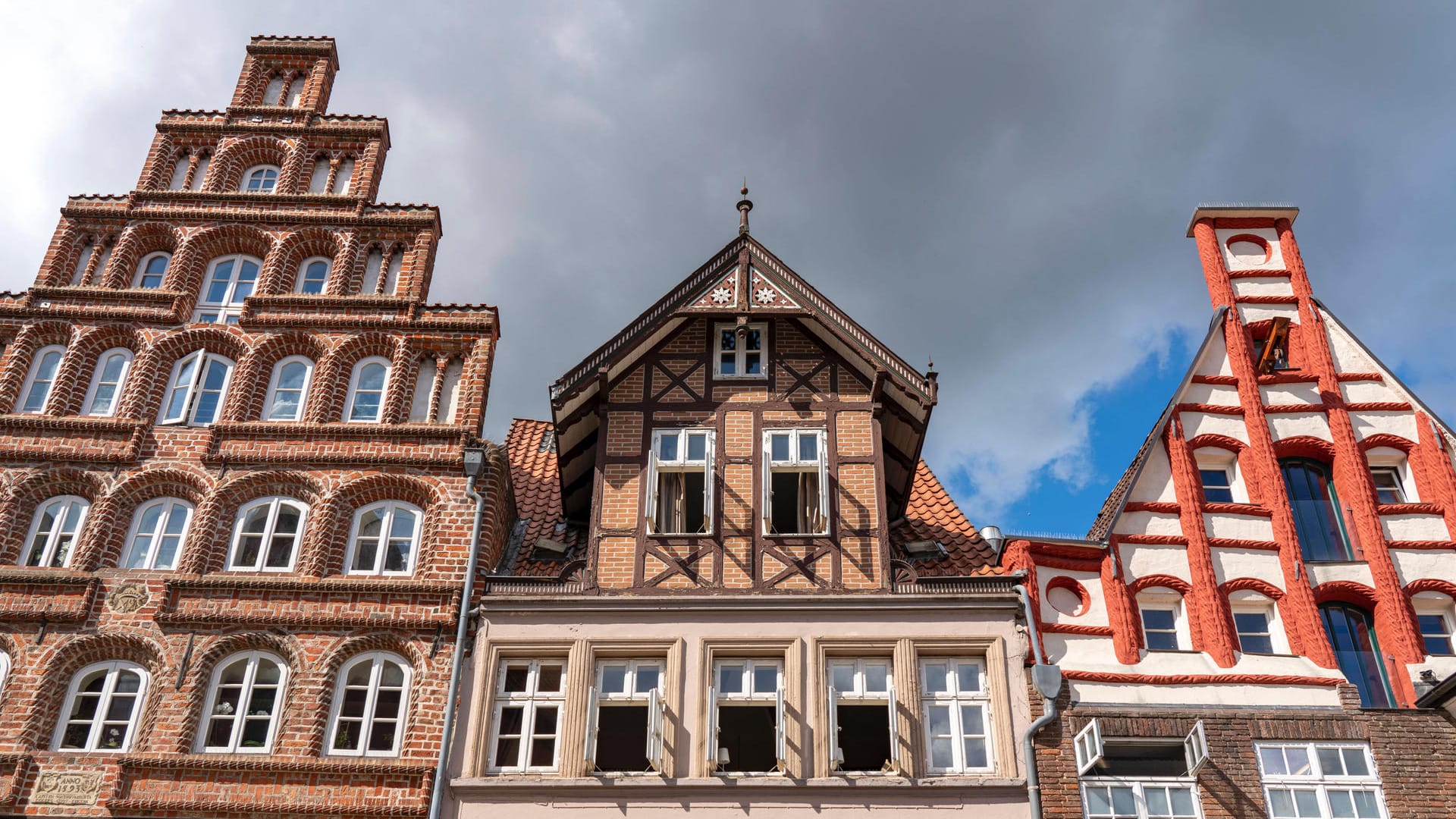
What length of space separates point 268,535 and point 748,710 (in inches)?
281

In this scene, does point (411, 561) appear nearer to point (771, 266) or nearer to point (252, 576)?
point (252, 576)

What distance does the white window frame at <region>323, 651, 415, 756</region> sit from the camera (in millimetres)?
15664

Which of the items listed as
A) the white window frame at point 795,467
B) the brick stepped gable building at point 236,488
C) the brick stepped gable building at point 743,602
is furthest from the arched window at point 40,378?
the white window frame at point 795,467

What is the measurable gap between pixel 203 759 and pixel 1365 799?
1415 centimetres

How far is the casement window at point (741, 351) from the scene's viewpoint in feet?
62.4

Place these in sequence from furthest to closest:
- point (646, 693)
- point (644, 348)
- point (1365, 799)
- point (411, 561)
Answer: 1. point (644, 348)
2. point (411, 561)
3. point (646, 693)
4. point (1365, 799)

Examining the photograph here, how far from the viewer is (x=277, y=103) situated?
2352cm

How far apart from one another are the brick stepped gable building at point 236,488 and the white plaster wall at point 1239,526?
1015cm

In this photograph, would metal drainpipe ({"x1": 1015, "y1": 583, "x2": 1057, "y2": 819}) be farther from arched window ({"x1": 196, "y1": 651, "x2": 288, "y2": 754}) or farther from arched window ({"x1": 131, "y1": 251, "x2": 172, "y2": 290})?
arched window ({"x1": 131, "y1": 251, "x2": 172, "y2": 290})

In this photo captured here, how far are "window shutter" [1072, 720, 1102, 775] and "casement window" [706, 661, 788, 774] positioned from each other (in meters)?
3.69

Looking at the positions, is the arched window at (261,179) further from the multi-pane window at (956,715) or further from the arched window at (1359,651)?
the arched window at (1359,651)

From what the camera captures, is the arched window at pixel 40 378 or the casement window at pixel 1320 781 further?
the arched window at pixel 40 378

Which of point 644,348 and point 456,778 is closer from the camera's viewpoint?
point 456,778

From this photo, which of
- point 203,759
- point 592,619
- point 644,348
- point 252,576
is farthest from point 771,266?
point 203,759
